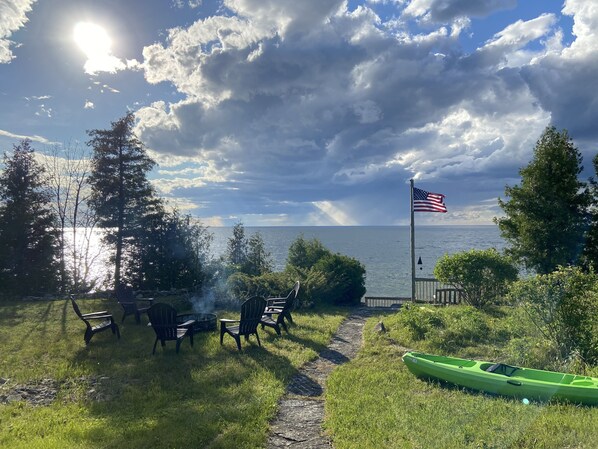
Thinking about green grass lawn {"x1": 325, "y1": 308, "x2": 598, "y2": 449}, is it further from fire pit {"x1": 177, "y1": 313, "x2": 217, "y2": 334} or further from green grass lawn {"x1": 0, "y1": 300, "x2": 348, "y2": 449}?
fire pit {"x1": 177, "y1": 313, "x2": 217, "y2": 334}

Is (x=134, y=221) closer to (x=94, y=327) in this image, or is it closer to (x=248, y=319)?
(x=94, y=327)

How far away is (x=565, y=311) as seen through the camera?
6398 mm

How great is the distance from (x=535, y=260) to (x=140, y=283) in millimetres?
17319

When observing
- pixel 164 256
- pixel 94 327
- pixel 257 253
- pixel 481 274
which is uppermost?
pixel 257 253

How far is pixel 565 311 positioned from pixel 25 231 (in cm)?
2162

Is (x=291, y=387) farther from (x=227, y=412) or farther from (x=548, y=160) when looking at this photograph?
(x=548, y=160)

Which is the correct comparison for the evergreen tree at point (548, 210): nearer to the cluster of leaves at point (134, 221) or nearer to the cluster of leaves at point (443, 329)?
the cluster of leaves at point (443, 329)

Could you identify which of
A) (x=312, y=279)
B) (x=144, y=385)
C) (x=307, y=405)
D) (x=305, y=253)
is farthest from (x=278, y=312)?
(x=305, y=253)

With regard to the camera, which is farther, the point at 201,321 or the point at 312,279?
the point at 312,279

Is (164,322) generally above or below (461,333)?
above

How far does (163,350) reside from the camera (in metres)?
8.17

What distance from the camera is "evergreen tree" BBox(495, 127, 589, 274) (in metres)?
15.0

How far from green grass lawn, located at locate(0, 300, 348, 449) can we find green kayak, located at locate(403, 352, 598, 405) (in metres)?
2.40

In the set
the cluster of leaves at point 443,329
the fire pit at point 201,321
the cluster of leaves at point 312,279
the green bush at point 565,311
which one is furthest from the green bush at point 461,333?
the cluster of leaves at point 312,279
